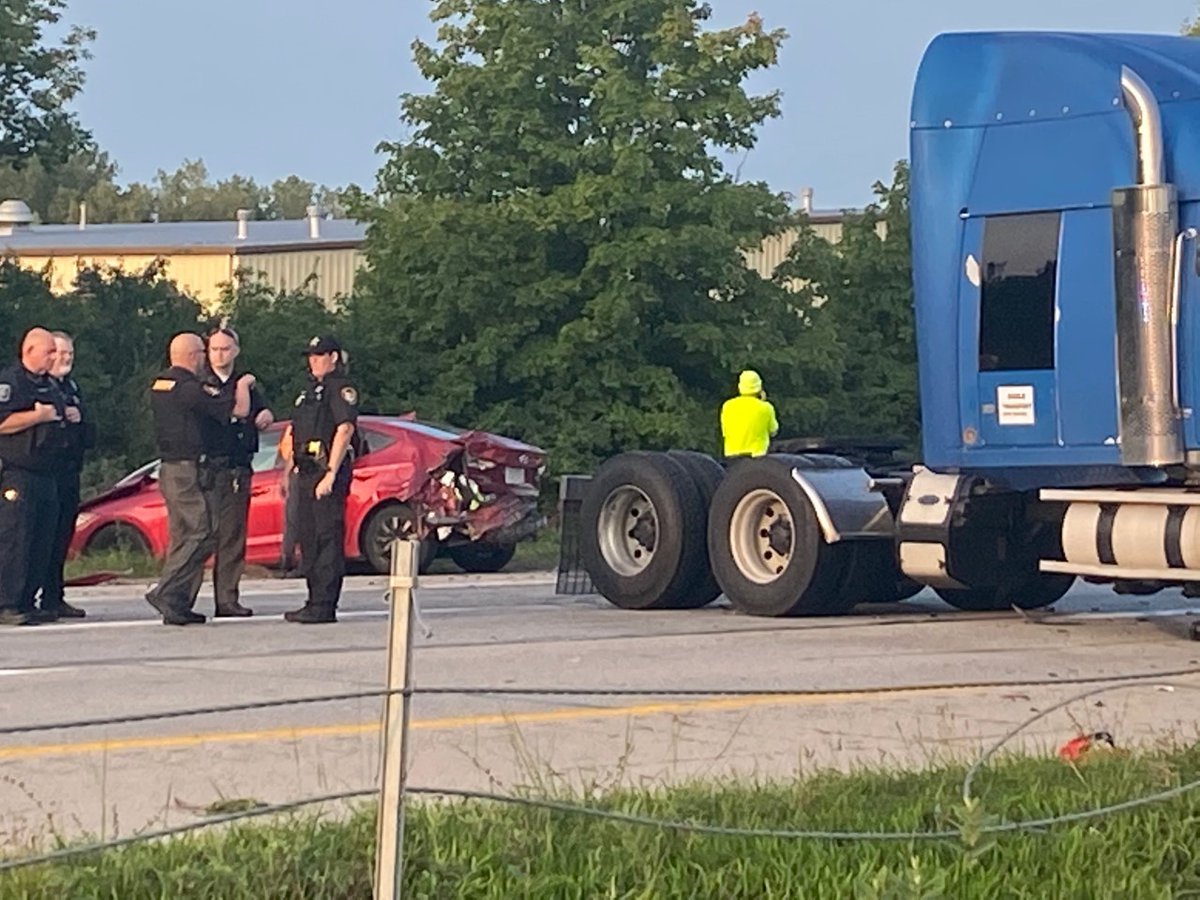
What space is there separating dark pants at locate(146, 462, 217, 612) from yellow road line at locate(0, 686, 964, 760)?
13.9 ft

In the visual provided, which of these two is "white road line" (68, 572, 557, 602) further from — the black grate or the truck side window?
the truck side window

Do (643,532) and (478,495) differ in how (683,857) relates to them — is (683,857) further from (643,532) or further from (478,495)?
(478,495)

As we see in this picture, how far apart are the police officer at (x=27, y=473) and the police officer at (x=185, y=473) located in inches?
26.7

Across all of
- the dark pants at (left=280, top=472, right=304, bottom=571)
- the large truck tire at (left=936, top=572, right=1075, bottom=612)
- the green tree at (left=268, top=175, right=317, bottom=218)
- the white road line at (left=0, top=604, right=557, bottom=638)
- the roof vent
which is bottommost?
the white road line at (left=0, top=604, right=557, bottom=638)

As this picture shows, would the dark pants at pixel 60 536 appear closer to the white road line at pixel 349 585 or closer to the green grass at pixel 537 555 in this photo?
the white road line at pixel 349 585

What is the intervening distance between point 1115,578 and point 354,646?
4.35 metres

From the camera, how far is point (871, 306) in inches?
1421

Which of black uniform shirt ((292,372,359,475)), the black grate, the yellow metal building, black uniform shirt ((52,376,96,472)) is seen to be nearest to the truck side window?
the black grate

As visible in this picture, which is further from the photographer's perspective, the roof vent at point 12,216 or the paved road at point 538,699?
the roof vent at point 12,216

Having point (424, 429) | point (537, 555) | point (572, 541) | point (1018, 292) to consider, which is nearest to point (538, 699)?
point (1018, 292)

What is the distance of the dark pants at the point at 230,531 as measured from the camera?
13.8 meters

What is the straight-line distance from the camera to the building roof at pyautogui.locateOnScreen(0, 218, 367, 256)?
43312 mm

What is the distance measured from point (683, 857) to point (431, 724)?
10.3 ft

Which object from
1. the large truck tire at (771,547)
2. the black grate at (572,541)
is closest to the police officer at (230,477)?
the black grate at (572,541)
